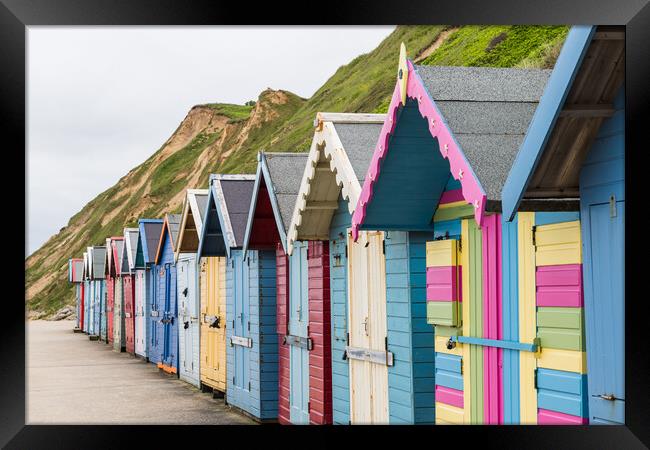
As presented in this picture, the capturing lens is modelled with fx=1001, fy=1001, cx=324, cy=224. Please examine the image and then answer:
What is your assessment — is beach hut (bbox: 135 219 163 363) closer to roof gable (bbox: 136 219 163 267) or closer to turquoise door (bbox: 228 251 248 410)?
roof gable (bbox: 136 219 163 267)

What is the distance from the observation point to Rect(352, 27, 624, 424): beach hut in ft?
22.5

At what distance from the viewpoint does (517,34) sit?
109 feet

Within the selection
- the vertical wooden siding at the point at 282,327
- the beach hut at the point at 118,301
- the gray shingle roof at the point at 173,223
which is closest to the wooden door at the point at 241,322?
the vertical wooden siding at the point at 282,327

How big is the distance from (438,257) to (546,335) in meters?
1.96

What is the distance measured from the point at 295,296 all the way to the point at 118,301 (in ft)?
67.6

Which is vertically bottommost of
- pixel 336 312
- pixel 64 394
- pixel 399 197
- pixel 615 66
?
pixel 64 394

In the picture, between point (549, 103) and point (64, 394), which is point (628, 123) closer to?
point (549, 103)

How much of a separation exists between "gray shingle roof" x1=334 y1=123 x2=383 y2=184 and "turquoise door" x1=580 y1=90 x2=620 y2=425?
3539 mm

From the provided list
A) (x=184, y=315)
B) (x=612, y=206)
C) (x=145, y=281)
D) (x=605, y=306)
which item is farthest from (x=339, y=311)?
(x=145, y=281)

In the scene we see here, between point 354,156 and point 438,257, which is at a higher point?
point 354,156

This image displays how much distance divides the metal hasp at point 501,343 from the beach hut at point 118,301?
24.1 metres

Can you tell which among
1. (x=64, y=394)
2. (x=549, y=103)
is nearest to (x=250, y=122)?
(x=64, y=394)

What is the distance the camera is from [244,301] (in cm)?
1582
